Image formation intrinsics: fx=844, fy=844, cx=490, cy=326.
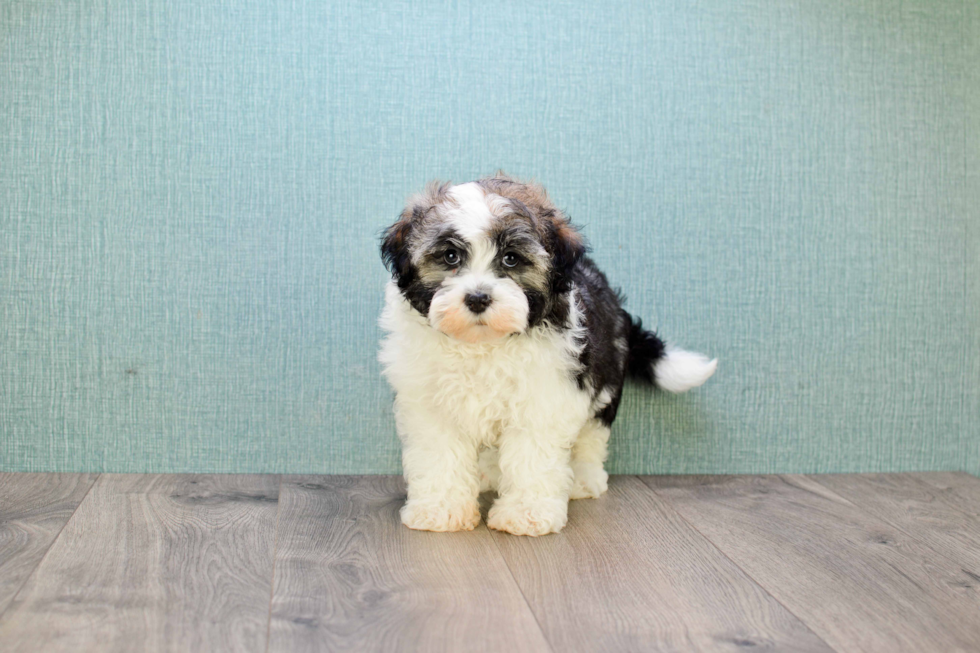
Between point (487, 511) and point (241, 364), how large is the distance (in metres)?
0.88

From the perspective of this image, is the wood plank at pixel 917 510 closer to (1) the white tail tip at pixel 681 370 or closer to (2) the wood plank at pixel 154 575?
(1) the white tail tip at pixel 681 370

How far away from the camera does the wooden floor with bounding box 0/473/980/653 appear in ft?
5.14

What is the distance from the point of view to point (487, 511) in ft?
7.73

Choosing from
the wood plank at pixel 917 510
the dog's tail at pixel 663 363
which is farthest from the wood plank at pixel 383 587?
the wood plank at pixel 917 510

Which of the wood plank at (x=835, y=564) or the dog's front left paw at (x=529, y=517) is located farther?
the dog's front left paw at (x=529, y=517)

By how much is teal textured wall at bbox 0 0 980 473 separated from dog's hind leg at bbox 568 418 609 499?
22 cm

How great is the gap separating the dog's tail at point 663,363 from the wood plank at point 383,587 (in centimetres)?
75

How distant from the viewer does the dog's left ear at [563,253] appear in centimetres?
203

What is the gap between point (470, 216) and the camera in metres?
1.93

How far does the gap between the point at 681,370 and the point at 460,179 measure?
890mm

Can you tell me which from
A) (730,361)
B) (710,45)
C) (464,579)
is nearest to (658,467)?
(730,361)

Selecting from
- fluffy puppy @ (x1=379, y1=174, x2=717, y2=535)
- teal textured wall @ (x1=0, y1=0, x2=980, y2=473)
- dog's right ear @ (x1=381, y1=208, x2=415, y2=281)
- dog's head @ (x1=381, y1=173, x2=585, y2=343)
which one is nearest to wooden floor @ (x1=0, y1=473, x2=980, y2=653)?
fluffy puppy @ (x1=379, y1=174, x2=717, y2=535)

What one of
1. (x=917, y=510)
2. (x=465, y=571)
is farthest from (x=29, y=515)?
(x=917, y=510)

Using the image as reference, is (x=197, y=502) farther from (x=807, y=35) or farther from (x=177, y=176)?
(x=807, y=35)
